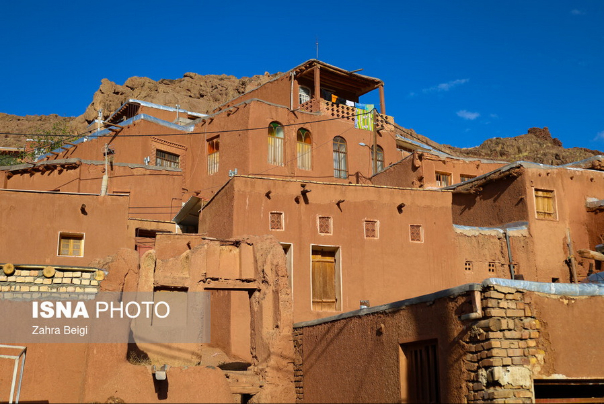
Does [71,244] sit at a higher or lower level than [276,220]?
lower

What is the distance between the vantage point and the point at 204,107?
4731 cm

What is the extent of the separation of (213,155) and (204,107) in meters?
19.8

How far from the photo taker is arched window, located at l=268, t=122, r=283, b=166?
2713cm

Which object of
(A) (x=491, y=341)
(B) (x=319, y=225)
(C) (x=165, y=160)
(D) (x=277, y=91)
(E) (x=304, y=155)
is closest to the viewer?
(A) (x=491, y=341)

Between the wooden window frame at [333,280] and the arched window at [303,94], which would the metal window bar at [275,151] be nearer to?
the arched window at [303,94]

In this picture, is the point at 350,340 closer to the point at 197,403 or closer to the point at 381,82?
the point at 197,403

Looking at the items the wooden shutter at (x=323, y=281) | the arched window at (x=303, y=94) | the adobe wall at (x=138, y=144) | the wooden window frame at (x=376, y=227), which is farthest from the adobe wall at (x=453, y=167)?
the adobe wall at (x=138, y=144)

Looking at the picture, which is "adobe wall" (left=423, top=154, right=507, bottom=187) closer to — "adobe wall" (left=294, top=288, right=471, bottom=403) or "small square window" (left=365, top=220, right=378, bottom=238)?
"small square window" (left=365, top=220, right=378, bottom=238)

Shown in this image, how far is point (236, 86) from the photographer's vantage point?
172ft

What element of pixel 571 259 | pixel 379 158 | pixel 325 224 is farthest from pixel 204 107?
pixel 571 259

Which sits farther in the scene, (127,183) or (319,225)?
(127,183)

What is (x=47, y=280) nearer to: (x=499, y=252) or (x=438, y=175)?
(x=499, y=252)

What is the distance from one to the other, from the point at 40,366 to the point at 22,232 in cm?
876

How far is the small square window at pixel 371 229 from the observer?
71.3ft
